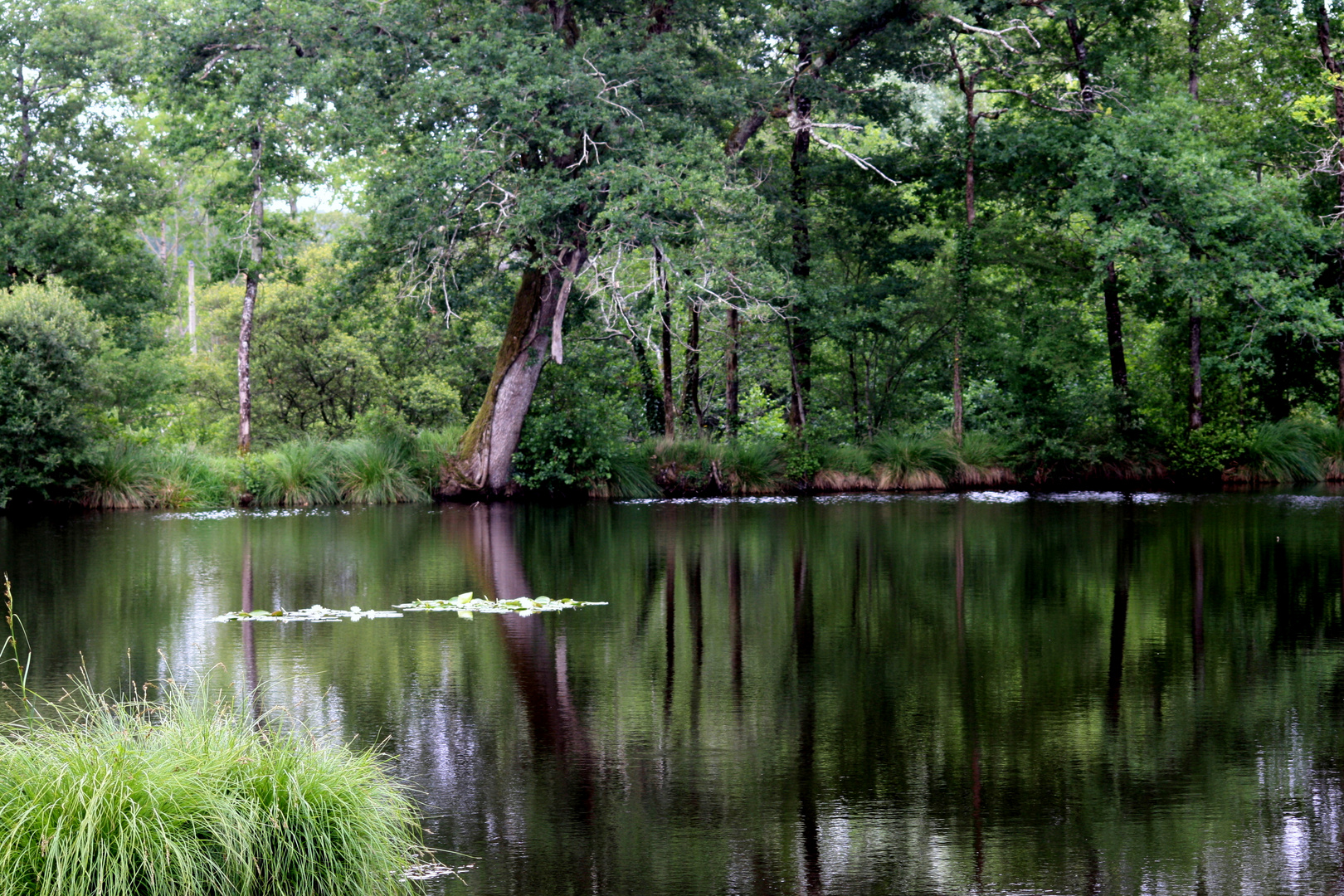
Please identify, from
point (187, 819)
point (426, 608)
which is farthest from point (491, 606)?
point (187, 819)

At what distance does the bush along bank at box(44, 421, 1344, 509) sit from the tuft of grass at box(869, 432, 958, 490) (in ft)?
0.07

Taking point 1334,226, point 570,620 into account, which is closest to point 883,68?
point 1334,226

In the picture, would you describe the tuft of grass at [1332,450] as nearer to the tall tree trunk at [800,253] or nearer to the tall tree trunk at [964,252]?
the tall tree trunk at [964,252]

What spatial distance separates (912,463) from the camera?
2544 centimetres

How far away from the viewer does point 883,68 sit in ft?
84.6

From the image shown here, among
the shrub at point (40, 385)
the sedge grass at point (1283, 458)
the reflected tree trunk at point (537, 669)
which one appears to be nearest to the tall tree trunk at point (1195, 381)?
the sedge grass at point (1283, 458)

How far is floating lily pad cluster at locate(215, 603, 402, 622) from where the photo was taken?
10047 mm

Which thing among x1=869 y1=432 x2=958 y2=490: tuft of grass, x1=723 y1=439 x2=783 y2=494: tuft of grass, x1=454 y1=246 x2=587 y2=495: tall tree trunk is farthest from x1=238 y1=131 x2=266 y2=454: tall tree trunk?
x1=869 y1=432 x2=958 y2=490: tuft of grass

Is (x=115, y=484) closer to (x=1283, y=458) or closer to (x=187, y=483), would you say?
(x=187, y=483)

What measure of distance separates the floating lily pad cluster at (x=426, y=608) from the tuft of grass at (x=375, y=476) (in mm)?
12606

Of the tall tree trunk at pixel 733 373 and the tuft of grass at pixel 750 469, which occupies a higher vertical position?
the tall tree trunk at pixel 733 373

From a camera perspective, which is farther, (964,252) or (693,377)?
(693,377)

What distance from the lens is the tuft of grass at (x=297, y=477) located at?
22688mm

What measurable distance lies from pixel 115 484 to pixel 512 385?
21.9 feet
